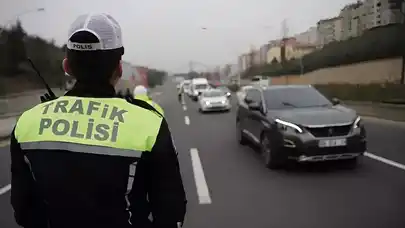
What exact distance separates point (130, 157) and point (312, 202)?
4768mm

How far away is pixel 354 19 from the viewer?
31031 millimetres

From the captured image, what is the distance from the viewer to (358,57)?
33.1 m

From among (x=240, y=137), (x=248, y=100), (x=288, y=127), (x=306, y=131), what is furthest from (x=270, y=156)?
(x=240, y=137)

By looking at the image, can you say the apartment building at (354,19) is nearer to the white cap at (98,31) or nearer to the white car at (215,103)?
the white car at (215,103)

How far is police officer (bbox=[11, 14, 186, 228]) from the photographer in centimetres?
157

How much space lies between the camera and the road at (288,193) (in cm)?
520

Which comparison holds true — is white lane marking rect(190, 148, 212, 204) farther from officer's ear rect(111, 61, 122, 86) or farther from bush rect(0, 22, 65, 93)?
bush rect(0, 22, 65, 93)

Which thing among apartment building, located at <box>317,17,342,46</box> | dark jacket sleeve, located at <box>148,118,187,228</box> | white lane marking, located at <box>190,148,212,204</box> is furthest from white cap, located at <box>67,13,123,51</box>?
apartment building, located at <box>317,17,342,46</box>

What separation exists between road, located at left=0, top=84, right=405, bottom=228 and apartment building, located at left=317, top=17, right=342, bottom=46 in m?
26.4

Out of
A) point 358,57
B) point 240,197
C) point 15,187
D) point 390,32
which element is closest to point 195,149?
point 240,197

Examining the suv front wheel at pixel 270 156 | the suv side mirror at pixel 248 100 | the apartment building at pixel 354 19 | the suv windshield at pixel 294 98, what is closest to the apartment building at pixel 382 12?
the apartment building at pixel 354 19

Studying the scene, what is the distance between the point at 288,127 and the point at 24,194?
670 centimetres

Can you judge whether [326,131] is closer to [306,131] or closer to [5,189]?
[306,131]

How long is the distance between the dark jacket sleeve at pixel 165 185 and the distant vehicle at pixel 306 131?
248 inches
